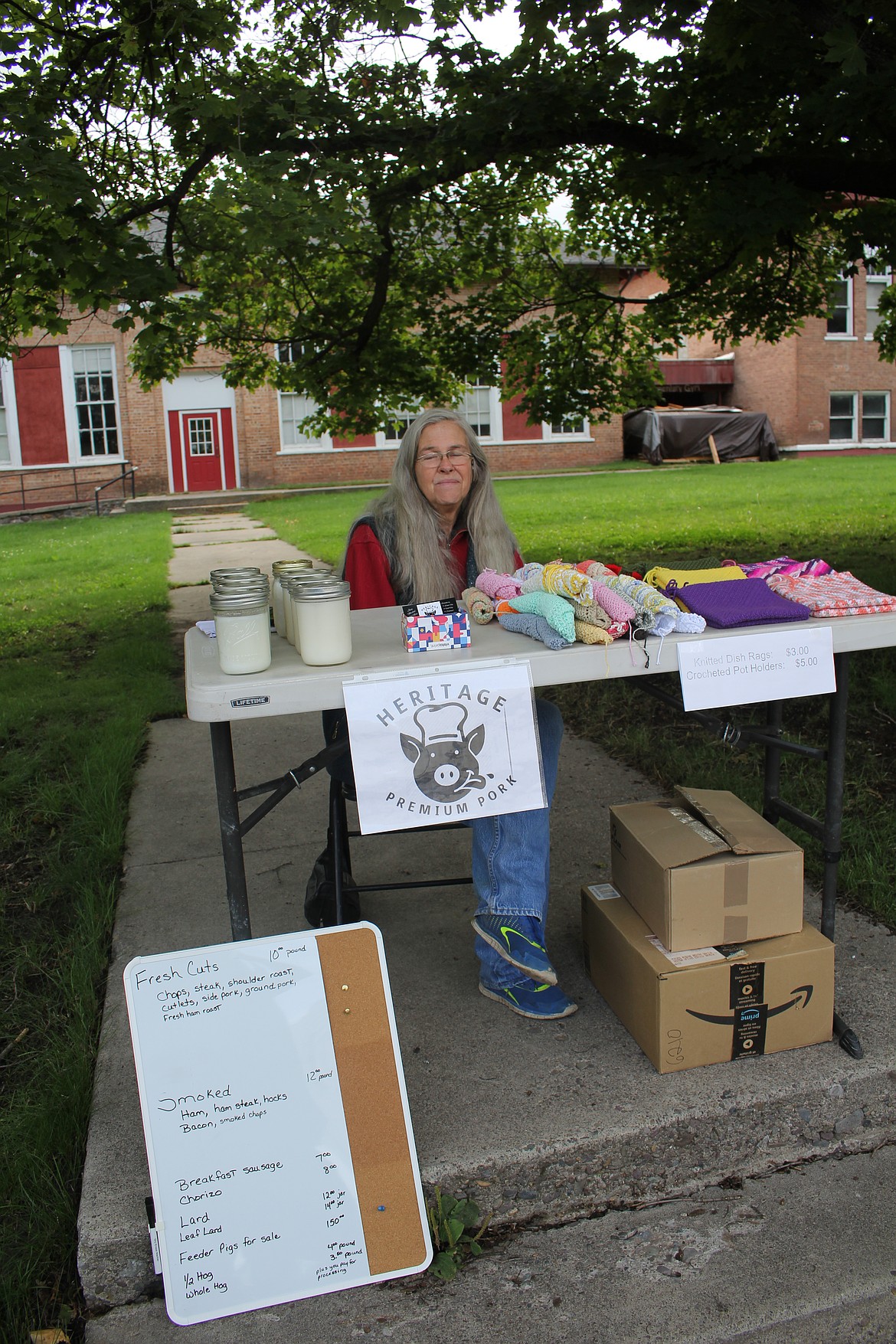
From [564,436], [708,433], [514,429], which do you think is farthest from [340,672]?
[708,433]

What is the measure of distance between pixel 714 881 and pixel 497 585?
882 millimetres

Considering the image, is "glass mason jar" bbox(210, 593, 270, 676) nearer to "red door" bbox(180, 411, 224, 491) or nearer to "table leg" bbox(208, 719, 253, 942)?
"table leg" bbox(208, 719, 253, 942)

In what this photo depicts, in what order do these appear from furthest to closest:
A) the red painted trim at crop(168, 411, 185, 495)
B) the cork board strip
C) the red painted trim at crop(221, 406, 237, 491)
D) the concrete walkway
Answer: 1. the red painted trim at crop(221, 406, 237, 491)
2. the red painted trim at crop(168, 411, 185, 495)
3. the cork board strip
4. the concrete walkway

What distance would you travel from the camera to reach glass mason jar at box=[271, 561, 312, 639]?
2426mm

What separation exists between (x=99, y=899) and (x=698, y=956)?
1976 millimetres

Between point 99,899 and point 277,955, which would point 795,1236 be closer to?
point 277,955

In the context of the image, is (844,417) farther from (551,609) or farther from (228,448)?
(551,609)

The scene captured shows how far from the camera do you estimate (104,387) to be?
941 inches

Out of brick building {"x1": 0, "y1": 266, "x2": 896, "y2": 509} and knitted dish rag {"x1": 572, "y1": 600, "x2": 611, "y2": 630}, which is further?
brick building {"x1": 0, "y1": 266, "x2": 896, "y2": 509}

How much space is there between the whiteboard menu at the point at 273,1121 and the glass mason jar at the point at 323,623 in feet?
1.83

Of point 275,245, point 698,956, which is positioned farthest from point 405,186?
point 698,956

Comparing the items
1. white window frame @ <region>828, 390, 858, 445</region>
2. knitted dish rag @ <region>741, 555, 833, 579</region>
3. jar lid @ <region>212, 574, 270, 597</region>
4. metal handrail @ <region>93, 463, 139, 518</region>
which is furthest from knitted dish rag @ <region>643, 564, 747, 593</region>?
white window frame @ <region>828, 390, 858, 445</region>

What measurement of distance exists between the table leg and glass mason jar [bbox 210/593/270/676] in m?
0.13

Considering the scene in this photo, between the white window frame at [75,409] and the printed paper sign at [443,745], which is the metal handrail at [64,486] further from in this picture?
the printed paper sign at [443,745]
